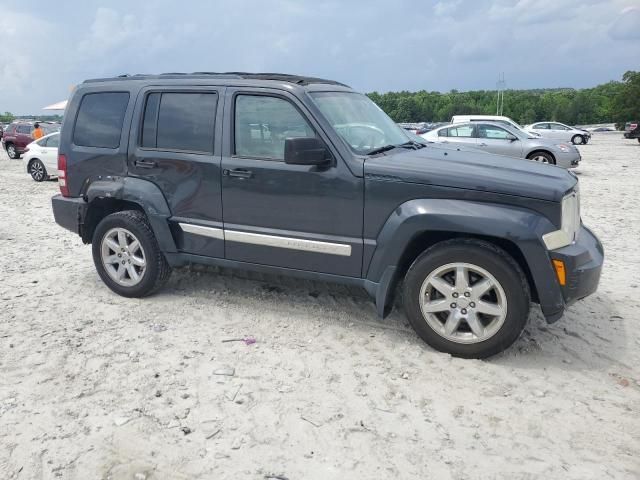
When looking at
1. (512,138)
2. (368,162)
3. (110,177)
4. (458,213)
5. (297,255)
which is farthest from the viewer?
(512,138)

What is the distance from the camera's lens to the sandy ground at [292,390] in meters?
2.82

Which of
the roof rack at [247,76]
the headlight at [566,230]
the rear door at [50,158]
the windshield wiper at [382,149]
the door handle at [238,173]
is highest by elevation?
the roof rack at [247,76]

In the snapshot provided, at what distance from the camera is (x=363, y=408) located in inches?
129

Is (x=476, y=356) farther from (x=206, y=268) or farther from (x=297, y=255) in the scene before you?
(x=206, y=268)

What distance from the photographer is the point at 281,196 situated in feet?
13.8

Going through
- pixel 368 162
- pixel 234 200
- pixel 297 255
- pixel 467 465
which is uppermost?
pixel 368 162

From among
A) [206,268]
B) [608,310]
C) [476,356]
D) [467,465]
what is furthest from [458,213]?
[206,268]

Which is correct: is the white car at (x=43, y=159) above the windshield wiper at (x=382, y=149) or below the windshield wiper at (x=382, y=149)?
below

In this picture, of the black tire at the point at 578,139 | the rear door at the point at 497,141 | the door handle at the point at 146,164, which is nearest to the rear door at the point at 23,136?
the rear door at the point at 497,141

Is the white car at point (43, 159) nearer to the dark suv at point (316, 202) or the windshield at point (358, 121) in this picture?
the dark suv at point (316, 202)

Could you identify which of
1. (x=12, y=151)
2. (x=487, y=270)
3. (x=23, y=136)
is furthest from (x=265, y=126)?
(x=12, y=151)

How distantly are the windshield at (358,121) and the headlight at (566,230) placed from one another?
1.45 m

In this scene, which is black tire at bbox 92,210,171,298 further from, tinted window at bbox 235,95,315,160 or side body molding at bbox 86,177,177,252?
tinted window at bbox 235,95,315,160

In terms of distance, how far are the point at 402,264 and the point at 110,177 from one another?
9.26 ft
